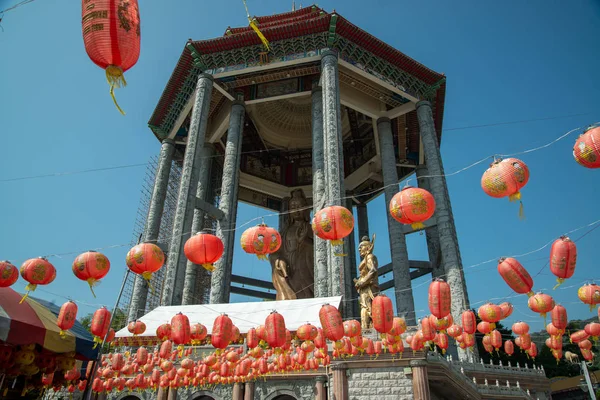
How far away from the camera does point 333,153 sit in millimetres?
15312

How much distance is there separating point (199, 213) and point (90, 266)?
1281 centimetres

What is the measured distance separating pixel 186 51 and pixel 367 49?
870cm

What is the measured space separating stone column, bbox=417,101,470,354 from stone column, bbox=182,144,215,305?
34.9 ft

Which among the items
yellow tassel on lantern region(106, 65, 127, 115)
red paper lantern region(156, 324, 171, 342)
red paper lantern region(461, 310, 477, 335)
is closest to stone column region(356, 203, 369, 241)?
red paper lantern region(461, 310, 477, 335)

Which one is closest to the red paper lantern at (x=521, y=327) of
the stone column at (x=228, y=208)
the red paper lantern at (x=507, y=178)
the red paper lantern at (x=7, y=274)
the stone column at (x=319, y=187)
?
the stone column at (x=319, y=187)

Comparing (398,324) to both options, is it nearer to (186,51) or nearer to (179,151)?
(186,51)

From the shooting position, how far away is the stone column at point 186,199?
47.2 feet

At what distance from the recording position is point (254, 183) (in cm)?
2753

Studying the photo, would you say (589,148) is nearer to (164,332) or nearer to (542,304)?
(542,304)

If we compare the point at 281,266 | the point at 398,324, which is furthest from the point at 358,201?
the point at 398,324

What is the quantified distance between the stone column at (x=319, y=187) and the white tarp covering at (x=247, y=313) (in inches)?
53.4

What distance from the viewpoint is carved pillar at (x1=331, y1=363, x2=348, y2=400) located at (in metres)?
10.7

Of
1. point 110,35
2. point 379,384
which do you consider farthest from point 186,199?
point 110,35

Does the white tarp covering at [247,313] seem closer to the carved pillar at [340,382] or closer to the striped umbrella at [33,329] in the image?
the carved pillar at [340,382]
